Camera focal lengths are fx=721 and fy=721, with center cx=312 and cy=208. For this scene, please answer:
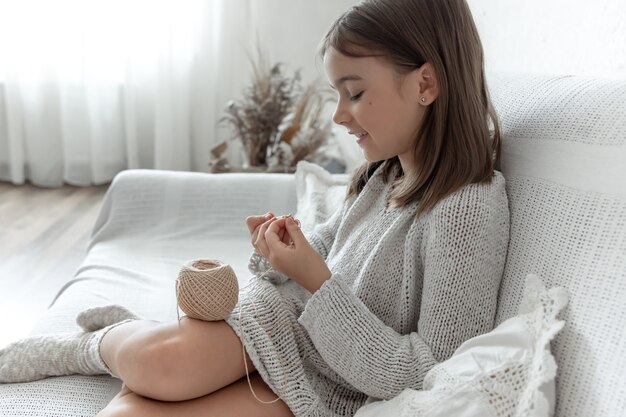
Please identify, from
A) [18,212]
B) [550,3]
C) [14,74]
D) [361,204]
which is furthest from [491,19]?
[14,74]

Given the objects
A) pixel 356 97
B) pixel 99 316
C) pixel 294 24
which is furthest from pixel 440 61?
pixel 294 24

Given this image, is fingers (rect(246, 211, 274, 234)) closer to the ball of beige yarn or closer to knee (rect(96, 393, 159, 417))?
the ball of beige yarn

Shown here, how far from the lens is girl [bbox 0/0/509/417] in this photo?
106 centimetres

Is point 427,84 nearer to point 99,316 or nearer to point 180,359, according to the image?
point 180,359

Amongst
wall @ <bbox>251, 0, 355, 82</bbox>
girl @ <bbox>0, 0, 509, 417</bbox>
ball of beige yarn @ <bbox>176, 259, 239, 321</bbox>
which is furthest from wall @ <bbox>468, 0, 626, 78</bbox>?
wall @ <bbox>251, 0, 355, 82</bbox>

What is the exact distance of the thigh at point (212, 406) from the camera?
3.52 feet

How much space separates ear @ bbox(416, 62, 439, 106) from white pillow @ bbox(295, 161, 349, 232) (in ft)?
2.09

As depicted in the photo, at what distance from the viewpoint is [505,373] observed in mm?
875

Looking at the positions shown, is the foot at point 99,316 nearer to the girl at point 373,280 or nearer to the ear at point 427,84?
the girl at point 373,280

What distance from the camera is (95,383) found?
1.28 meters

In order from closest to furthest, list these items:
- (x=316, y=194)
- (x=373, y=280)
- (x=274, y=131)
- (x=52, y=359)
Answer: (x=373, y=280) < (x=52, y=359) < (x=316, y=194) < (x=274, y=131)

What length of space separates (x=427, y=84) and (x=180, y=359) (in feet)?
1.93

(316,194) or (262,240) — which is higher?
(262,240)

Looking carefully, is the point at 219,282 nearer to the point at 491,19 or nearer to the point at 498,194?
the point at 498,194
